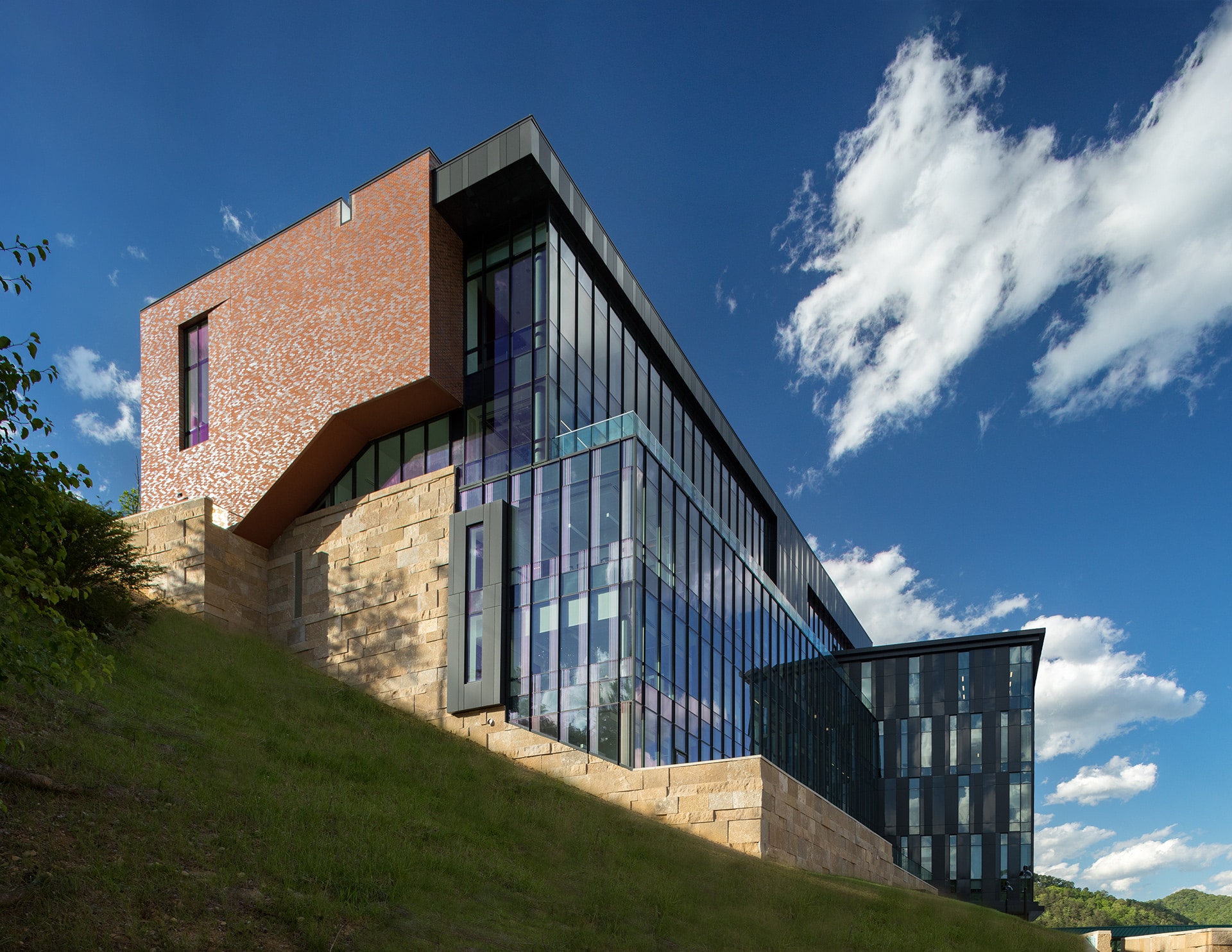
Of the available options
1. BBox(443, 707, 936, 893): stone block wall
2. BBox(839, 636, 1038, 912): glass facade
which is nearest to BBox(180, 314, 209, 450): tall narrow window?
BBox(443, 707, 936, 893): stone block wall

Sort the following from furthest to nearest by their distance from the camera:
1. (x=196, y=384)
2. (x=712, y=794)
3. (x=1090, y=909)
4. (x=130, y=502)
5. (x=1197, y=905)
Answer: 1. (x=1197, y=905)
2. (x=1090, y=909)
3. (x=130, y=502)
4. (x=196, y=384)
5. (x=712, y=794)

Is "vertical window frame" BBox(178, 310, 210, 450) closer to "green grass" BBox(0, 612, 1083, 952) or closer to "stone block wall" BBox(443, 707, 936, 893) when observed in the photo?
"green grass" BBox(0, 612, 1083, 952)

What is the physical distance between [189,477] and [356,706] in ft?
55.5

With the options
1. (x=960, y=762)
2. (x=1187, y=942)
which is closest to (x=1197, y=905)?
(x=960, y=762)

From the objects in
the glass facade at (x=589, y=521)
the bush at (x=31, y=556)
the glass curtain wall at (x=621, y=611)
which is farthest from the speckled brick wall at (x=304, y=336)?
the bush at (x=31, y=556)

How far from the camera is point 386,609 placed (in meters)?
34.5

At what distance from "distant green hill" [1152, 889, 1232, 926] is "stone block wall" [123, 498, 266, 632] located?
108894 millimetres

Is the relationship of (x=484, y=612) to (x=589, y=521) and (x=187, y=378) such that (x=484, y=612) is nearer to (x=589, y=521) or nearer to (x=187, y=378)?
(x=589, y=521)

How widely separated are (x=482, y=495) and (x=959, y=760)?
145 feet

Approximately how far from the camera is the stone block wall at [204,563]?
35500 millimetres

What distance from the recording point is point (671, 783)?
26125mm

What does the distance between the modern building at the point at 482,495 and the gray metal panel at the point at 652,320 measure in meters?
0.17

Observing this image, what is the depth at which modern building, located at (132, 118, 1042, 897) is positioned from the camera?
30.1 metres

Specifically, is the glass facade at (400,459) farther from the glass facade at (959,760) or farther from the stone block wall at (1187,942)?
the glass facade at (959,760)
